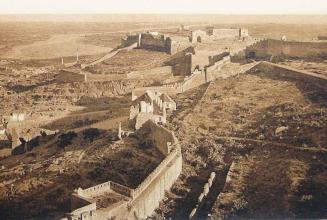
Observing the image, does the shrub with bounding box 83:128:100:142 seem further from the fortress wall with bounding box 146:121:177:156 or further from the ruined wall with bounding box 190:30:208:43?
the ruined wall with bounding box 190:30:208:43

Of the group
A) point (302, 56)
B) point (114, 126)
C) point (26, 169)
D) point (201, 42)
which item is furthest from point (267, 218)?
point (201, 42)

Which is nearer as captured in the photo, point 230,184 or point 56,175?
point 230,184

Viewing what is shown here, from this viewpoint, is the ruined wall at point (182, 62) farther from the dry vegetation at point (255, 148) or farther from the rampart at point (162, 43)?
the dry vegetation at point (255, 148)

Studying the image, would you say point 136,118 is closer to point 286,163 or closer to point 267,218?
point 286,163

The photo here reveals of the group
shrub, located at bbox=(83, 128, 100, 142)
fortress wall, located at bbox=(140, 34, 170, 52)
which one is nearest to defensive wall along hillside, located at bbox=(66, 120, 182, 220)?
shrub, located at bbox=(83, 128, 100, 142)

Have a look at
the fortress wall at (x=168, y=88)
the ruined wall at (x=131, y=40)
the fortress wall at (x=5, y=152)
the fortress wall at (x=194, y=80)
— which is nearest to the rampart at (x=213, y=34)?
the ruined wall at (x=131, y=40)

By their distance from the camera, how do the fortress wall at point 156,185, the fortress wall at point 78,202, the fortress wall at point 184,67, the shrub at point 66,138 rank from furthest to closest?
the fortress wall at point 184,67 < the shrub at point 66,138 < the fortress wall at point 156,185 < the fortress wall at point 78,202
